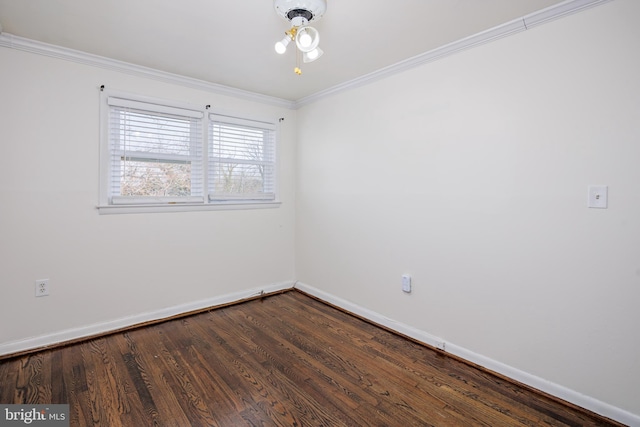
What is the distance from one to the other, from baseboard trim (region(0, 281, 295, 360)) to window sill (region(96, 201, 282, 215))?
0.92m

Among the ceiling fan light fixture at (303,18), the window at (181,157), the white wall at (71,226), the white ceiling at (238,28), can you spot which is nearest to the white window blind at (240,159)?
the window at (181,157)

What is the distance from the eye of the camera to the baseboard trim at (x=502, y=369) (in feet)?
5.55

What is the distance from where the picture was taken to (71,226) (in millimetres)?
2494

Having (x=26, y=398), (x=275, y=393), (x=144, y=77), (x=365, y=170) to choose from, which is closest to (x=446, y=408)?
(x=275, y=393)

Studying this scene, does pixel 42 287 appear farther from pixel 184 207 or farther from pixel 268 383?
pixel 268 383

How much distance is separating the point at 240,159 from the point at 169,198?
Result: 856mm

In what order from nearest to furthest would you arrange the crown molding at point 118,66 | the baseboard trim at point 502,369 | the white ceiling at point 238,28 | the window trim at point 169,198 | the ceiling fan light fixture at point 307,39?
the ceiling fan light fixture at point 307,39 → the baseboard trim at point 502,369 → the white ceiling at point 238,28 → the crown molding at point 118,66 → the window trim at point 169,198

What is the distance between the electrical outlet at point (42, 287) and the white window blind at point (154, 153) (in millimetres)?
761

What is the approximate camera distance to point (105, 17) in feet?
6.45

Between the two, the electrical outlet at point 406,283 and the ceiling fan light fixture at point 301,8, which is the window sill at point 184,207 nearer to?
the electrical outlet at point 406,283

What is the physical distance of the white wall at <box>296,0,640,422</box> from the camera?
1.67m

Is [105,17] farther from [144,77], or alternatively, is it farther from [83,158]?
[83,158]

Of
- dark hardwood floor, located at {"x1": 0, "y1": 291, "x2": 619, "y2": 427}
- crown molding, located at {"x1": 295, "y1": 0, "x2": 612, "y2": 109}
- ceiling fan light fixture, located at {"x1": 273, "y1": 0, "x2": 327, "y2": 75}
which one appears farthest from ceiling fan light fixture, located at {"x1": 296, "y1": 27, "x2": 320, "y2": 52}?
dark hardwood floor, located at {"x1": 0, "y1": 291, "x2": 619, "y2": 427}

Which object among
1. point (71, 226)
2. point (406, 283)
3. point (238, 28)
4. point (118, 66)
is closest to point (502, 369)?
point (406, 283)
